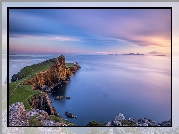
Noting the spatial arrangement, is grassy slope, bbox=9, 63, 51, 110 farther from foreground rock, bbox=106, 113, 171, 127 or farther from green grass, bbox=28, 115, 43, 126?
foreground rock, bbox=106, 113, 171, 127

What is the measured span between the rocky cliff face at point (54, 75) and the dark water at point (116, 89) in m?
0.09

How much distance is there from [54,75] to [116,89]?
2.96 feet

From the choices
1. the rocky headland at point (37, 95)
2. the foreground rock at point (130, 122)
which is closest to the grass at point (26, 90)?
the rocky headland at point (37, 95)

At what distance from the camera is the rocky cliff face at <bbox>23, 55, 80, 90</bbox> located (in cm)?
427

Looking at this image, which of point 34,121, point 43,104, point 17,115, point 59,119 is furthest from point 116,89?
point 17,115

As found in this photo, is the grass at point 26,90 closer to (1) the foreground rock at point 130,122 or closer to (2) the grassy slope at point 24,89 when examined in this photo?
(2) the grassy slope at point 24,89

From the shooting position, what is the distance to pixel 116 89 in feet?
14.0

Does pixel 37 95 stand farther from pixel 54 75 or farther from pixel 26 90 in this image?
pixel 54 75

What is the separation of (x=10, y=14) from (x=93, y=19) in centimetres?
116

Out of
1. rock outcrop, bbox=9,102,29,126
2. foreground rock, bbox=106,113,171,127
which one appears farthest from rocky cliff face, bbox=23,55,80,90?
foreground rock, bbox=106,113,171,127

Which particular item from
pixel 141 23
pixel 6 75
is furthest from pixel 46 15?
pixel 141 23

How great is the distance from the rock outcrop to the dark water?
1.41 ft

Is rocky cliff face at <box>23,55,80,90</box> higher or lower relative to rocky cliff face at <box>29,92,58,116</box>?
higher

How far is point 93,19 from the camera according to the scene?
4266 mm
